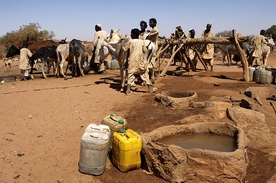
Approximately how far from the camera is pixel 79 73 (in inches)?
498

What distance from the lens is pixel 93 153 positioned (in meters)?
3.78

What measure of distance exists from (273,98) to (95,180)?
5.53 metres

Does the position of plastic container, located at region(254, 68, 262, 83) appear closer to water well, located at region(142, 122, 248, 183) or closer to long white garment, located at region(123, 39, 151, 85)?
long white garment, located at region(123, 39, 151, 85)

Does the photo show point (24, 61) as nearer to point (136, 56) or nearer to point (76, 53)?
point (76, 53)

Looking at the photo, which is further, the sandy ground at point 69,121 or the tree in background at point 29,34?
the tree in background at point 29,34

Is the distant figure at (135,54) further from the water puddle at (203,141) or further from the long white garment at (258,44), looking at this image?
the long white garment at (258,44)

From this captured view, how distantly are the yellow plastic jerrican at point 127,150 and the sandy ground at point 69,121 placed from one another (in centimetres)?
11

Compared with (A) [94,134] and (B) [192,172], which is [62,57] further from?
(B) [192,172]

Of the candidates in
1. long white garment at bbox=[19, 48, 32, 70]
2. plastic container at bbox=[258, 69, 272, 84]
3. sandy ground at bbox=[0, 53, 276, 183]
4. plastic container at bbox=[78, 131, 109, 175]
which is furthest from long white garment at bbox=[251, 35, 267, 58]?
plastic container at bbox=[78, 131, 109, 175]

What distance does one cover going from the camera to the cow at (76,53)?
11.6 metres

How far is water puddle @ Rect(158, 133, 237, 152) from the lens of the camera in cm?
421

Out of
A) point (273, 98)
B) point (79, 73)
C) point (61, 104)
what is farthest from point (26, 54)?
point (273, 98)

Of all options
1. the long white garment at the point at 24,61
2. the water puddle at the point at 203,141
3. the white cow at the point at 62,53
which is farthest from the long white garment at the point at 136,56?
the long white garment at the point at 24,61

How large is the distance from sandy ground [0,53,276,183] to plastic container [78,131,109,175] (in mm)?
105
